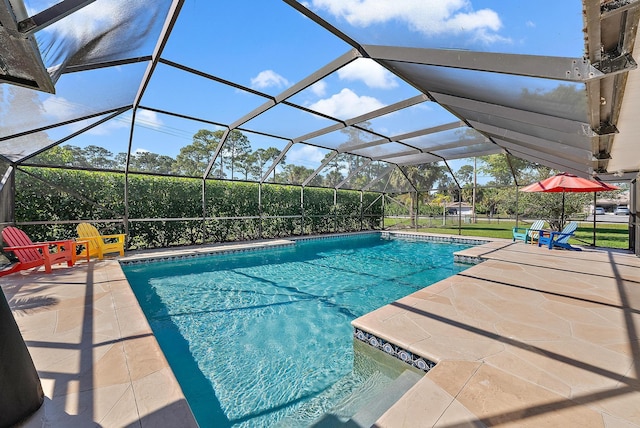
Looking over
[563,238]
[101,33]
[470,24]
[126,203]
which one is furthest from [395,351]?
[563,238]

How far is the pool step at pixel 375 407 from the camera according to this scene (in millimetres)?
2389

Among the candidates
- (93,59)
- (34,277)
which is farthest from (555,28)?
(34,277)

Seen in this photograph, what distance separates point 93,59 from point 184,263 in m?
6.08

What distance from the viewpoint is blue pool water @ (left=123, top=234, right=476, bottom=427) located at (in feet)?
9.57

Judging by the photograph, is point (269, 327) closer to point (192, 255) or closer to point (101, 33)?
point (101, 33)

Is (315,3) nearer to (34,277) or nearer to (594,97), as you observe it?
(594,97)

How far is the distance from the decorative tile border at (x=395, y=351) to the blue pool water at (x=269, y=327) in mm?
217

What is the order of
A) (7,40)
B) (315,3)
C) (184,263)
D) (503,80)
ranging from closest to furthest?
(7,40)
(503,80)
(315,3)
(184,263)

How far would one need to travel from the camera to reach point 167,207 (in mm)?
10273

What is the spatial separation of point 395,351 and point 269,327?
7.16 feet

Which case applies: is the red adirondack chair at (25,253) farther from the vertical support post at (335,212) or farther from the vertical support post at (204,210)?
the vertical support post at (335,212)

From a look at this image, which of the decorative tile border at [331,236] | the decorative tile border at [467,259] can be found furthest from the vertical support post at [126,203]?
the decorative tile border at [467,259]

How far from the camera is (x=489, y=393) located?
7.36 ft

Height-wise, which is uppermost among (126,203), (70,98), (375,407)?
Answer: (70,98)
